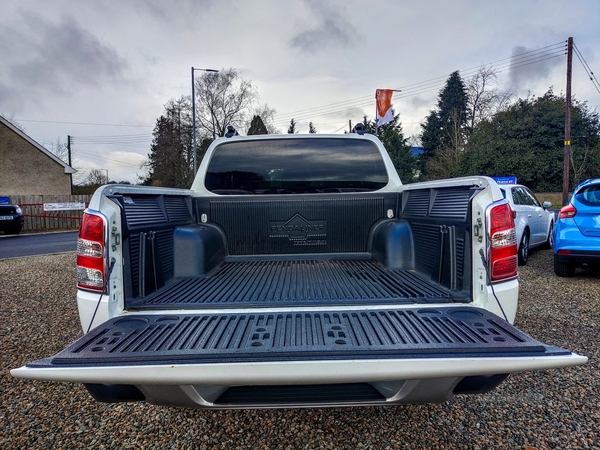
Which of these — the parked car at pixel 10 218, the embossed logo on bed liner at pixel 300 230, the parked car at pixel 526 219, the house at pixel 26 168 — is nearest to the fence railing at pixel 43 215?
the parked car at pixel 10 218

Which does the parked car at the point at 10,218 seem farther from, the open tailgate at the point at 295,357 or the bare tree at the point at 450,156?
the bare tree at the point at 450,156

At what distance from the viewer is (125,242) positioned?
6.92 ft

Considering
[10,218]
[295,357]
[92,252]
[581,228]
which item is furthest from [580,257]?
[10,218]

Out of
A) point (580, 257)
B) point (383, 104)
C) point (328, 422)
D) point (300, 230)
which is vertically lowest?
point (328, 422)

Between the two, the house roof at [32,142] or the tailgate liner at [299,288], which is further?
the house roof at [32,142]

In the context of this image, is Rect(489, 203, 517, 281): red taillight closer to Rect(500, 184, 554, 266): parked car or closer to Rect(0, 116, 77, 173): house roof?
Rect(500, 184, 554, 266): parked car

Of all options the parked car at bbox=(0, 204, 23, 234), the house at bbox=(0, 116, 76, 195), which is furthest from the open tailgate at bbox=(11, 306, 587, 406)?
the house at bbox=(0, 116, 76, 195)

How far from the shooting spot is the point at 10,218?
623 inches

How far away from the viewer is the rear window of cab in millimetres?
3615

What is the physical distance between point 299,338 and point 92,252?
1.19 meters

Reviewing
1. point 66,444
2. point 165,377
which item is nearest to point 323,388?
point 165,377

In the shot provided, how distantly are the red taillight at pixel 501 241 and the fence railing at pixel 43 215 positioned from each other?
77.7 feet

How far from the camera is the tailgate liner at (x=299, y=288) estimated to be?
2096 millimetres

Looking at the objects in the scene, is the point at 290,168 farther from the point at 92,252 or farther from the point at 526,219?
the point at 526,219
